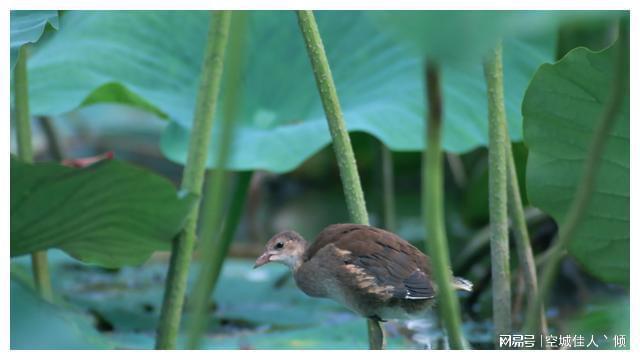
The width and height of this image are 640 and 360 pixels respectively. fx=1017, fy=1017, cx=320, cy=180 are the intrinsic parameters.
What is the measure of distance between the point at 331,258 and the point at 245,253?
1.51m

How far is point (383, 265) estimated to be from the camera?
117 cm

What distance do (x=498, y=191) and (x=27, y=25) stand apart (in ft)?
2.02

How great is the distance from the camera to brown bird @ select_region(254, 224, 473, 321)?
1.17 metres

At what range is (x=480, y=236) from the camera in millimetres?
2170

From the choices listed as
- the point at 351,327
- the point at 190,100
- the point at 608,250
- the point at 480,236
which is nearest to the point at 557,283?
the point at 480,236

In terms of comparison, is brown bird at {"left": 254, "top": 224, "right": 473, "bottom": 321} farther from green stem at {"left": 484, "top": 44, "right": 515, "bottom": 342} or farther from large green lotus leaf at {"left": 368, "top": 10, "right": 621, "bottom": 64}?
large green lotus leaf at {"left": 368, "top": 10, "right": 621, "bottom": 64}

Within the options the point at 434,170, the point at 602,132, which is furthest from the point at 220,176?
the point at 602,132

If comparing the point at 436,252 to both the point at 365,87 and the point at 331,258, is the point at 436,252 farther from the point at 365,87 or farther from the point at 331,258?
the point at 365,87

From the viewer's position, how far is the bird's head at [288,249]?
1.31 m

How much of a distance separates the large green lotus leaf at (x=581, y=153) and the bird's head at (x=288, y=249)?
11.8 inches

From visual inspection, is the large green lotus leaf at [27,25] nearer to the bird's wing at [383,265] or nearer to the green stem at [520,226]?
the bird's wing at [383,265]

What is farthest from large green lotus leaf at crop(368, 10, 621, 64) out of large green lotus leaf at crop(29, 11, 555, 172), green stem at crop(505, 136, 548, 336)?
large green lotus leaf at crop(29, 11, 555, 172)

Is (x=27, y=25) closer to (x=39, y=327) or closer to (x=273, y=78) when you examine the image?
(x=39, y=327)

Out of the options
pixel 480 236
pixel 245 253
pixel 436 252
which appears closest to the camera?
pixel 436 252
